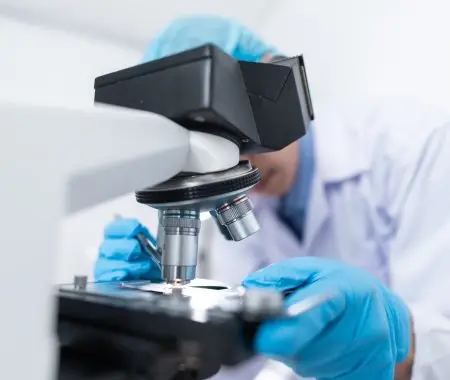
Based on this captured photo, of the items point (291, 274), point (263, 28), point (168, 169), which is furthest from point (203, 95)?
point (263, 28)

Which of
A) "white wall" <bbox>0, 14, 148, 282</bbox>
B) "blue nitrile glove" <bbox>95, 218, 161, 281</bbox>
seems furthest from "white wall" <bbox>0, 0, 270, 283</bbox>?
"blue nitrile glove" <bbox>95, 218, 161, 281</bbox>

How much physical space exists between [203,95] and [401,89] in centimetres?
87

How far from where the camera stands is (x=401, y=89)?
1146mm

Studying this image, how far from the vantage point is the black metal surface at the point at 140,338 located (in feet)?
1.03

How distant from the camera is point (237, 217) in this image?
0.47 metres

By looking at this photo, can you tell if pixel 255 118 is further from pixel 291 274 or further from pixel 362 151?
pixel 362 151

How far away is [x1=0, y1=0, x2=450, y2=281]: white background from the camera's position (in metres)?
1.09

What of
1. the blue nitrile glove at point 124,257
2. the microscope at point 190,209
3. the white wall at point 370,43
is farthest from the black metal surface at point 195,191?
the white wall at point 370,43

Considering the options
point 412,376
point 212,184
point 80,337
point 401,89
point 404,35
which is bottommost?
point 412,376

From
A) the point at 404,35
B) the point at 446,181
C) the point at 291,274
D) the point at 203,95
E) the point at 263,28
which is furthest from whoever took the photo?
the point at 263,28

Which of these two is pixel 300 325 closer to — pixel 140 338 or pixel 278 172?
pixel 140 338

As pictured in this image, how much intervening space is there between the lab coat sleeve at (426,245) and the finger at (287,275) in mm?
322

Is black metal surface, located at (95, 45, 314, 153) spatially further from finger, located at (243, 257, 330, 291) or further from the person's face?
the person's face

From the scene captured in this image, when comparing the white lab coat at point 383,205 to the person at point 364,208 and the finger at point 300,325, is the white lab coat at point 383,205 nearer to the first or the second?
the person at point 364,208
